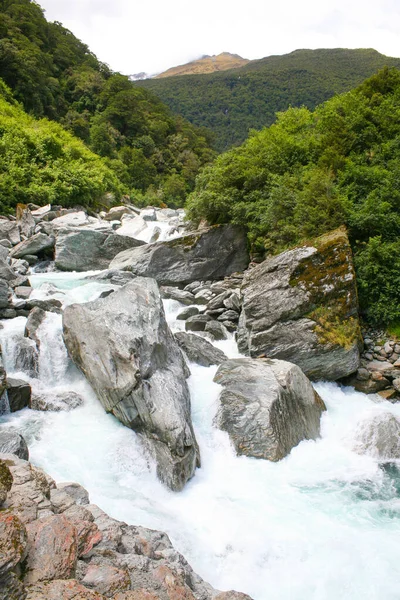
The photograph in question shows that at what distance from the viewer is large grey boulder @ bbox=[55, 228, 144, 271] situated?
1911cm

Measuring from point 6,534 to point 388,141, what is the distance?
1885 cm

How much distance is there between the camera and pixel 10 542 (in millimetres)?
3328

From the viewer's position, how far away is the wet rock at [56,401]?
915 cm

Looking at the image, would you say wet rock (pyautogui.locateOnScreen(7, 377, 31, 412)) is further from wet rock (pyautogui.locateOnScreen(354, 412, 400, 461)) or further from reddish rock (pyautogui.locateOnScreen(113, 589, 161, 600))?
wet rock (pyautogui.locateOnScreen(354, 412, 400, 461))

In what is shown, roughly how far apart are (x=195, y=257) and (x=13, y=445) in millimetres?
13308

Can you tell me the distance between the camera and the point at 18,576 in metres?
3.26

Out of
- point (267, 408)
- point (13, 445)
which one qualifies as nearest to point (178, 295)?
point (267, 408)

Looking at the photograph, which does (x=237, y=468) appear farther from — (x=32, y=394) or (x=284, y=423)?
(x=32, y=394)

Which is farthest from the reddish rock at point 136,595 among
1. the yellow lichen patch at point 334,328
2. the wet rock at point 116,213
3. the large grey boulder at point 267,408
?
the wet rock at point 116,213

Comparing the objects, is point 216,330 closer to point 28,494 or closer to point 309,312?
point 309,312

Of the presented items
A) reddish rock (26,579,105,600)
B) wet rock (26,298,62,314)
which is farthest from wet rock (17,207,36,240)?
reddish rock (26,579,105,600)

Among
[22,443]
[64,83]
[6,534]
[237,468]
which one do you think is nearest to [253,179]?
[237,468]

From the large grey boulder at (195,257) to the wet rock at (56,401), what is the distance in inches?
382

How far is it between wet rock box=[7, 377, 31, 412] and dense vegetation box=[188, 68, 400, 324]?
35.3 feet
